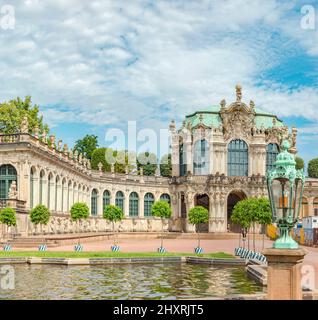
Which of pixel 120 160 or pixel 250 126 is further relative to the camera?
pixel 120 160

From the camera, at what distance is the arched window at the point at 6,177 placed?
49188mm

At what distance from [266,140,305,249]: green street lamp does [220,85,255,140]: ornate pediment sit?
2760 inches

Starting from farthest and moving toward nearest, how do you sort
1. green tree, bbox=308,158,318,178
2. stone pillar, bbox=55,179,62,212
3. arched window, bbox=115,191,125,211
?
1. green tree, bbox=308,158,318,178
2. arched window, bbox=115,191,125,211
3. stone pillar, bbox=55,179,62,212

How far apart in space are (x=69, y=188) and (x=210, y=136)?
1027 inches

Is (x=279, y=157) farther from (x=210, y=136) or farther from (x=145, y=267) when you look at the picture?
(x=210, y=136)

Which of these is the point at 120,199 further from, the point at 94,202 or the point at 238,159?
the point at 238,159

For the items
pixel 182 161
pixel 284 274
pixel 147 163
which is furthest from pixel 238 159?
pixel 284 274

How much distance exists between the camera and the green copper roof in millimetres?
Answer: 83500

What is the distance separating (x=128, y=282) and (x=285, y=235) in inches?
494

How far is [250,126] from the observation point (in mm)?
82875

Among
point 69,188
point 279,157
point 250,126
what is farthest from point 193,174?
point 279,157

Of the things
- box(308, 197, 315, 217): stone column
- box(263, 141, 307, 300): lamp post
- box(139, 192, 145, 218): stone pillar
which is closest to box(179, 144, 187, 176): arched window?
box(139, 192, 145, 218): stone pillar

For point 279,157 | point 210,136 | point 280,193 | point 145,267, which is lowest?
point 145,267

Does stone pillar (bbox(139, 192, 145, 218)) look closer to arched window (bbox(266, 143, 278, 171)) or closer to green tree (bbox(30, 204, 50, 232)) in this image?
arched window (bbox(266, 143, 278, 171))
